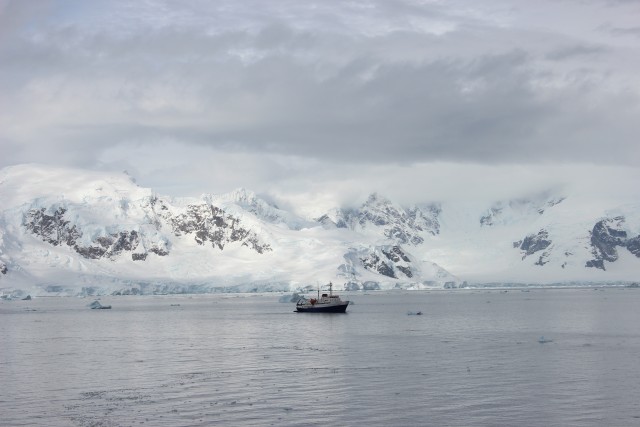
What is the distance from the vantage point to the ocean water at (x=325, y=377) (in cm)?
5253

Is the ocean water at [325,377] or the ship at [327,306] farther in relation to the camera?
the ship at [327,306]

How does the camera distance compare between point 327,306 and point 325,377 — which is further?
point 327,306

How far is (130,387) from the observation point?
211 ft

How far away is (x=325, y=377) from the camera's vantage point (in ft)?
225

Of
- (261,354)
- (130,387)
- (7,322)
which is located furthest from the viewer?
(7,322)

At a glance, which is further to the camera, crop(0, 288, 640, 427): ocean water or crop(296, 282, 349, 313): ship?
crop(296, 282, 349, 313): ship

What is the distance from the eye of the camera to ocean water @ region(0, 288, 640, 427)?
172 ft

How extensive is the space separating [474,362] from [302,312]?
110m

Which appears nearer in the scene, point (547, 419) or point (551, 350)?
point (547, 419)

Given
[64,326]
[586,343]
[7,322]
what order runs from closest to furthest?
1. [586,343]
2. [64,326]
3. [7,322]

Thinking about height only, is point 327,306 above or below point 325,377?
above

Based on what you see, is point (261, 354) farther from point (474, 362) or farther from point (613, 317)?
point (613, 317)

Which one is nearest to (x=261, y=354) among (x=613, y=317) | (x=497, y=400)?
(x=497, y=400)

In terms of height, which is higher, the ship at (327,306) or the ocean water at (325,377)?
the ship at (327,306)
